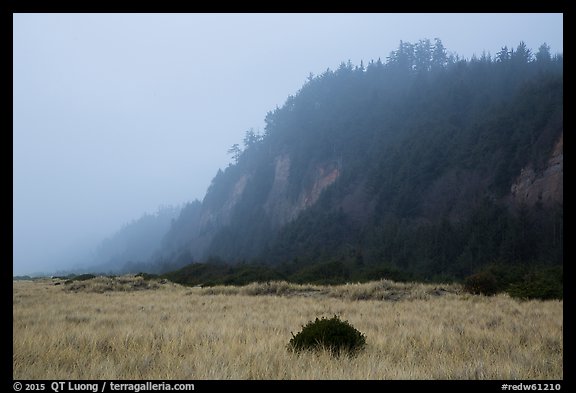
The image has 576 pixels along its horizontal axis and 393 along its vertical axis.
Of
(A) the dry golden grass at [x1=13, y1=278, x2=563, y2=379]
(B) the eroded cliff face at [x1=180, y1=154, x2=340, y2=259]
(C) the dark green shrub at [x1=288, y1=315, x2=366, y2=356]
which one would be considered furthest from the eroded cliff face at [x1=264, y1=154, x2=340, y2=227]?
(C) the dark green shrub at [x1=288, y1=315, x2=366, y2=356]

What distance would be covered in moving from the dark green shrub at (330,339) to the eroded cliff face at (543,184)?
43573 mm

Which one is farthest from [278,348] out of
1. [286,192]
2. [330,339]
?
[286,192]

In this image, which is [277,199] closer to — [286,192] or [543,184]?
[286,192]

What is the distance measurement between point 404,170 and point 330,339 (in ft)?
206

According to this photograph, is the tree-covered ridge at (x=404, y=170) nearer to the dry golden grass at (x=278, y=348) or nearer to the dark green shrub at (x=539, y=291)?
the dark green shrub at (x=539, y=291)

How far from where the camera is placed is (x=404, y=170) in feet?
217

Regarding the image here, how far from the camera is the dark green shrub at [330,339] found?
662 centimetres

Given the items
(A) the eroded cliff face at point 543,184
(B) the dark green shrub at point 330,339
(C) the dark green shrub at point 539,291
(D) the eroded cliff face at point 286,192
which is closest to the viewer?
(B) the dark green shrub at point 330,339

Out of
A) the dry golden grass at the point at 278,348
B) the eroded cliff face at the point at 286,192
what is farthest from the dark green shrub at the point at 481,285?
the eroded cliff face at the point at 286,192

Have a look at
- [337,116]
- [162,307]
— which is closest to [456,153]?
[337,116]

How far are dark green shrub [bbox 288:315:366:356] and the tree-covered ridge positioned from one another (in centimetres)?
2849

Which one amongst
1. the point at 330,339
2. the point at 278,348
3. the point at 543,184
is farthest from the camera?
the point at 543,184
